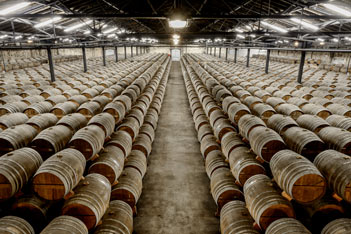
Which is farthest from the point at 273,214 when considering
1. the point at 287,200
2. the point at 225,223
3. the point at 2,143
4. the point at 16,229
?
the point at 2,143

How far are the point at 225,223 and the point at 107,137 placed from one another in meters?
3.85

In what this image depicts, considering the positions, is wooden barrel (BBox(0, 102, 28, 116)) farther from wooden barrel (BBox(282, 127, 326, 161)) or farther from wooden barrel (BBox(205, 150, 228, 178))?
wooden barrel (BBox(282, 127, 326, 161))

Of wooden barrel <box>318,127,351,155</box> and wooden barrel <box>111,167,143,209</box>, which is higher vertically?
wooden barrel <box>318,127,351,155</box>

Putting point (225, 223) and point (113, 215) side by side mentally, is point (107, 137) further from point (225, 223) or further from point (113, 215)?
point (225, 223)

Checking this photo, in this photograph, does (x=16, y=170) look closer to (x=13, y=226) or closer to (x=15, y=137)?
(x=13, y=226)

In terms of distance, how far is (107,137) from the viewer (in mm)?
6352

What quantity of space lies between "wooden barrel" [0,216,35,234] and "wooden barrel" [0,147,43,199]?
0.47 meters

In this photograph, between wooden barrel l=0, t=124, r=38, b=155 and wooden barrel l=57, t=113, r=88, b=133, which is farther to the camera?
wooden barrel l=57, t=113, r=88, b=133

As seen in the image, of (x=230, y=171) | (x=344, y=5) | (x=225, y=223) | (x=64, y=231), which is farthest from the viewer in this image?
(x=344, y=5)

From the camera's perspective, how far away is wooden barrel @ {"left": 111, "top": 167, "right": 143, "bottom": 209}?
5016 millimetres

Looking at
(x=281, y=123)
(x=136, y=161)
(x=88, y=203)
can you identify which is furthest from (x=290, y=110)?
(x=88, y=203)

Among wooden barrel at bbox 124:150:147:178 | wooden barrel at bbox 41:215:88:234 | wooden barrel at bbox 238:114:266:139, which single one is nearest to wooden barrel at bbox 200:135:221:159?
wooden barrel at bbox 238:114:266:139

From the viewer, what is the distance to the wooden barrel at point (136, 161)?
19.6 ft

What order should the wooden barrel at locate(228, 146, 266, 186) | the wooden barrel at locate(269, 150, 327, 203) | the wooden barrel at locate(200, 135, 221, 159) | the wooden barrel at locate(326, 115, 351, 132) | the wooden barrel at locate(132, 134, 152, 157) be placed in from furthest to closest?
the wooden barrel at locate(132, 134, 152, 157)
the wooden barrel at locate(200, 135, 221, 159)
the wooden barrel at locate(326, 115, 351, 132)
the wooden barrel at locate(228, 146, 266, 186)
the wooden barrel at locate(269, 150, 327, 203)
